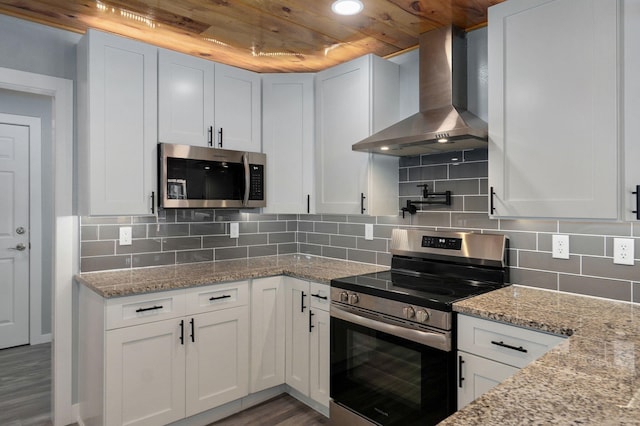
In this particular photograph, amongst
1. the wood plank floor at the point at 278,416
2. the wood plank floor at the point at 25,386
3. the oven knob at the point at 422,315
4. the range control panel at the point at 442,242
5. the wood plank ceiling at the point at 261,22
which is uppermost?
the wood plank ceiling at the point at 261,22

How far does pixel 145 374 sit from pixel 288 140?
183 centimetres

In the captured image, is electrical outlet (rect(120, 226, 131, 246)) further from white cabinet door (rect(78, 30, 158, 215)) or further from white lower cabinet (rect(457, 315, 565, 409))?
white lower cabinet (rect(457, 315, 565, 409))

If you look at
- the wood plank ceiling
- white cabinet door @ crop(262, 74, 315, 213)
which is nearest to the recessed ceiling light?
the wood plank ceiling

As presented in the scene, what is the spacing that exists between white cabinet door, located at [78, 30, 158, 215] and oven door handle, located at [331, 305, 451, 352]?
4.46 ft

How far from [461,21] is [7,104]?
12.8 feet

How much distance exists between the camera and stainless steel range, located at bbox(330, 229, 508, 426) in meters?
1.87

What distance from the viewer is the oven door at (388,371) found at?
1852mm

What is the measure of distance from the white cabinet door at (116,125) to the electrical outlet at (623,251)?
99.4 inches

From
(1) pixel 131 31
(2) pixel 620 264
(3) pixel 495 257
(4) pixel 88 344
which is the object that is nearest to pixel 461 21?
(3) pixel 495 257

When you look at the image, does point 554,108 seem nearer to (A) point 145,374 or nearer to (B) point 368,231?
(B) point 368,231

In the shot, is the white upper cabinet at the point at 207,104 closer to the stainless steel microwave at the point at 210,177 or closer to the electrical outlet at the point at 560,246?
the stainless steel microwave at the point at 210,177

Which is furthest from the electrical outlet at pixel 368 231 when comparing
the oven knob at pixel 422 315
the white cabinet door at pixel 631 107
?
the white cabinet door at pixel 631 107

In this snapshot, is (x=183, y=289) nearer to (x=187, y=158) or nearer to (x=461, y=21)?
(x=187, y=158)

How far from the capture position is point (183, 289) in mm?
2369
